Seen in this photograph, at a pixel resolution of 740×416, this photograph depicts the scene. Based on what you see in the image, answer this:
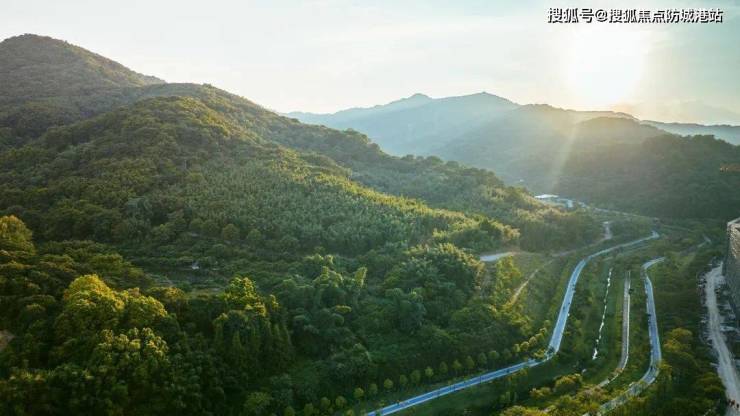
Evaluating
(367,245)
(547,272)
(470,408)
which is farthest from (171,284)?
(547,272)

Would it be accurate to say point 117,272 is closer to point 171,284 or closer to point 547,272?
point 171,284

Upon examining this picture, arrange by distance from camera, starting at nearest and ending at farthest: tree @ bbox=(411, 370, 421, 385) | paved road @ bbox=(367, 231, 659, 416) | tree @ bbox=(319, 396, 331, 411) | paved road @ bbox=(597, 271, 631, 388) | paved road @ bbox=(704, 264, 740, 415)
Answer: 1. tree @ bbox=(319, 396, 331, 411)
2. paved road @ bbox=(367, 231, 659, 416)
3. tree @ bbox=(411, 370, 421, 385)
4. paved road @ bbox=(704, 264, 740, 415)
5. paved road @ bbox=(597, 271, 631, 388)

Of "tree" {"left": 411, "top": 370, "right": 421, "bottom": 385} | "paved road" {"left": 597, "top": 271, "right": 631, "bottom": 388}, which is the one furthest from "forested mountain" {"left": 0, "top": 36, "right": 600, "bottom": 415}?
"paved road" {"left": 597, "top": 271, "right": 631, "bottom": 388}

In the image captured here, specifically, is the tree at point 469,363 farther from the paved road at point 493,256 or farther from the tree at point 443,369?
the paved road at point 493,256

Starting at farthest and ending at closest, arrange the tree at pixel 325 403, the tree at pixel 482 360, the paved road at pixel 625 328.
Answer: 1. the paved road at pixel 625 328
2. the tree at pixel 482 360
3. the tree at pixel 325 403

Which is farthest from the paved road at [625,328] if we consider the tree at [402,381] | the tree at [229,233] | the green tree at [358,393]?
the tree at [229,233]

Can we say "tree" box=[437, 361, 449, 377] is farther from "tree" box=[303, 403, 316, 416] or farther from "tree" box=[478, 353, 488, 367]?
"tree" box=[303, 403, 316, 416]
